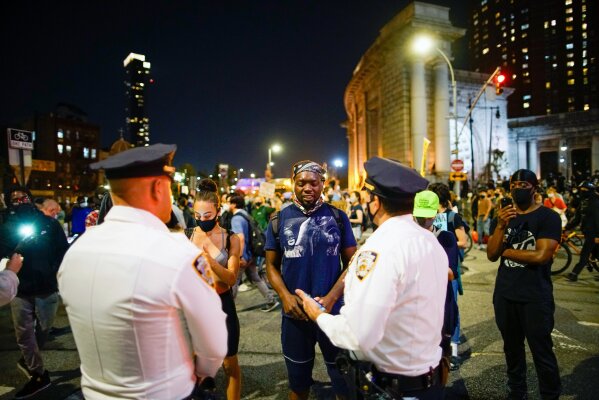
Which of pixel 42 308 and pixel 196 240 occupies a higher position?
pixel 196 240

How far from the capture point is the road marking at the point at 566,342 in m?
5.16

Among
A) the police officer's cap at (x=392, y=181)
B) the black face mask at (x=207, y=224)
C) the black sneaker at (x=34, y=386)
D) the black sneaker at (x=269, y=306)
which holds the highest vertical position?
the police officer's cap at (x=392, y=181)

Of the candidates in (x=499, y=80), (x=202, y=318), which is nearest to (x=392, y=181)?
(x=202, y=318)

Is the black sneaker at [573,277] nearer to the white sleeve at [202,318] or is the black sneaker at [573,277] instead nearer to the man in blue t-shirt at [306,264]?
the man in blue t-shirt at [306,264]

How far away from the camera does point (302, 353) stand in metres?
3.18

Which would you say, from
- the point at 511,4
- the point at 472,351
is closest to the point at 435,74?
the point at 472,351

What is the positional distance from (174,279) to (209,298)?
0.62 feet

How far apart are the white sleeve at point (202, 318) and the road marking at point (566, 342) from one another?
5449 mm

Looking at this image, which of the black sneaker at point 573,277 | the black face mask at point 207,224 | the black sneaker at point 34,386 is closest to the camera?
the black face mask at point 207,224

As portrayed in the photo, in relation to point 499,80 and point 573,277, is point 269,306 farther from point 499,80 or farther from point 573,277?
point 499,80

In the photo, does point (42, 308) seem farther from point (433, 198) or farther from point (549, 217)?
point (549, 217)

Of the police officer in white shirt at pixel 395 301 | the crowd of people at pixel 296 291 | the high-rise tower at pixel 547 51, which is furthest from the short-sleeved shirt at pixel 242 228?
the high-rise tower at pixel 547 51

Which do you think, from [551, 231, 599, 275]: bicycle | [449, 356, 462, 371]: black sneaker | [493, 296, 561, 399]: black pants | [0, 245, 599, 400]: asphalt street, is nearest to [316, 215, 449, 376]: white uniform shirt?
[493, 296, 561, 399]: black pants

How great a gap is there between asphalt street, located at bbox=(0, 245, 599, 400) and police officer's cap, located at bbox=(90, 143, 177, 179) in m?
3.24
